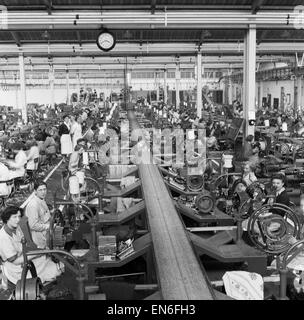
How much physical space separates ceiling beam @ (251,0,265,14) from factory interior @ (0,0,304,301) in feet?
0.09

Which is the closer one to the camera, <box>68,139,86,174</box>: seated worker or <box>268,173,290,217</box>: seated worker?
<box>268,173,290,217</box>: seated worker

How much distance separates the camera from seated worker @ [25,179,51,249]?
17.2 ft

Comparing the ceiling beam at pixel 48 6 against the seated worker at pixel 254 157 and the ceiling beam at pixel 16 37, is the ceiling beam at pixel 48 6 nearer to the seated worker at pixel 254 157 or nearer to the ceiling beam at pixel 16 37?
the ceiling beam at pixel 16 37

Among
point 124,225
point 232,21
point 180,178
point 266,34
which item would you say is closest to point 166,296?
point 124,225

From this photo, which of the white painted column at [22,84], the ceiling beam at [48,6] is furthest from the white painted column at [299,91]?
the ceiling beam at [48,6]

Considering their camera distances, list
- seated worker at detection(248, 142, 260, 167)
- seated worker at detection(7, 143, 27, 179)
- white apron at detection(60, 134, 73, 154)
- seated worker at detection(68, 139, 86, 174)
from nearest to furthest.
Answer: seated worker at detection(68, 139, 86, 174)
seated worker at detection(248, 142, 260, 167)
seated worker at detection(7, 143, 27, 179)
white apron at detection(60, 134, 73, 154)

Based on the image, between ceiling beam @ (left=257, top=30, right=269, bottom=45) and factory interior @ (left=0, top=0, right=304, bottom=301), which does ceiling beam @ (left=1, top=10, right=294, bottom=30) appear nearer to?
factory interior @ (left=0, top=0, right=304, bottom=301)

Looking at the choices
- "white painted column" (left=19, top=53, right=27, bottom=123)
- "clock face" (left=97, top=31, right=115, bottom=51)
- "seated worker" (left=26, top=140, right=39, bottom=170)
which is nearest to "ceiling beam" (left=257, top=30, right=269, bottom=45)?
"clock face" (left=97, top=31, right=115, bottom=51)

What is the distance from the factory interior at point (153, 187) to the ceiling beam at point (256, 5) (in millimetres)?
28

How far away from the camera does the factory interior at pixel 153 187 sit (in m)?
4.30

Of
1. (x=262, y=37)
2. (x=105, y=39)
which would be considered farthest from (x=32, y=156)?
(x=262, y=37)

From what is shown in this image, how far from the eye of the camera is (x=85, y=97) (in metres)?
31.8
